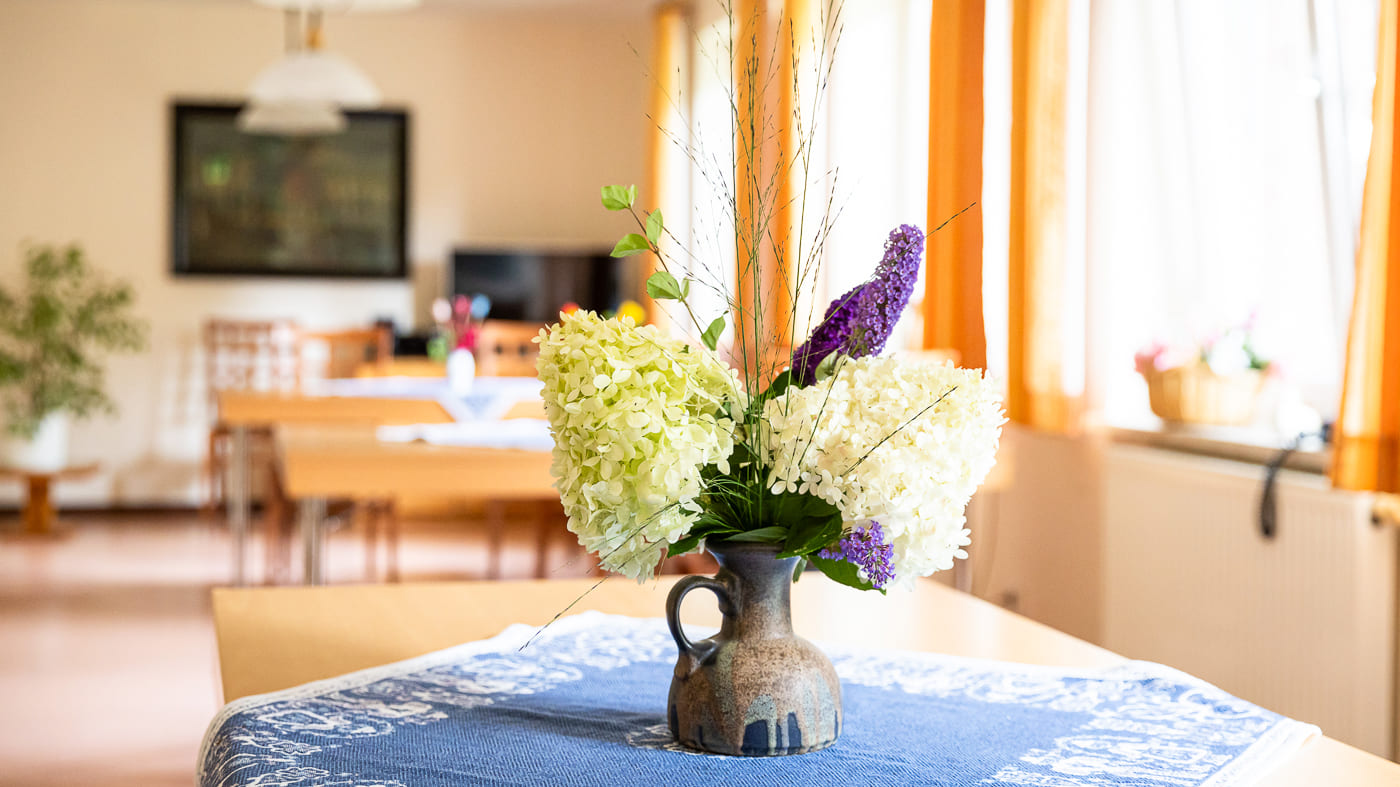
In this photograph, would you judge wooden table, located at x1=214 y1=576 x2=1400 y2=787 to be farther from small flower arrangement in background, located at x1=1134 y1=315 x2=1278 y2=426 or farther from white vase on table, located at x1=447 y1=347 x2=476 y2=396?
white vase on table, located at x1=447 y1=347 x2=476 y2=396

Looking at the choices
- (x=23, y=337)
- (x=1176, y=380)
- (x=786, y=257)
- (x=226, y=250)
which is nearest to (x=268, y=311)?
(x=226, y=250)

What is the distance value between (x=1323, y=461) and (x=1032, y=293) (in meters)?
0.97

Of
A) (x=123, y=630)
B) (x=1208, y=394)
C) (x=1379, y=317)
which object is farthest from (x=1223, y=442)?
(x=123, y=630)

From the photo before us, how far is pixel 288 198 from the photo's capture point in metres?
6.88

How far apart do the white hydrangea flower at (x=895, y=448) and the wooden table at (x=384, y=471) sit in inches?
67.2

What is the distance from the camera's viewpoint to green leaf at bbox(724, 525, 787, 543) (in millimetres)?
880

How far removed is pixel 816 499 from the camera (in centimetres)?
88

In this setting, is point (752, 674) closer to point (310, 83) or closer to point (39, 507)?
point (310, 83)

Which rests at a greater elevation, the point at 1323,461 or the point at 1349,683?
the point at 1323,461

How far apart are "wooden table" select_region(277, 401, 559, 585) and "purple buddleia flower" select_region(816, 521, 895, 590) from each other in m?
1.71

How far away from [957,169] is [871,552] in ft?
9.98

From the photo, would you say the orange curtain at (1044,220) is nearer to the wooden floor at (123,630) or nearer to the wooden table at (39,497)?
the wooden floor at (123,630)

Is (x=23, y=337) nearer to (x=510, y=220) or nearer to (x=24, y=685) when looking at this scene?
(x=510, y=220)

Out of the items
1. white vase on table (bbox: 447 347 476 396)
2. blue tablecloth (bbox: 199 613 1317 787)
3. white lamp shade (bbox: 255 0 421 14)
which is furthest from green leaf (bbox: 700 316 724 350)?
white vase on table (bbox: 447 347 476 396)
